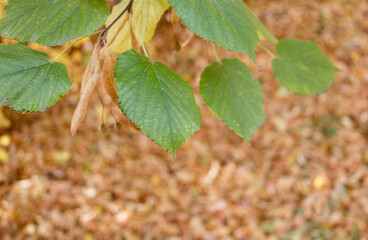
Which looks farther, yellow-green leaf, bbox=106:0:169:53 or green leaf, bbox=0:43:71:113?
yellow-green leaf, bbox=106:0:169:53

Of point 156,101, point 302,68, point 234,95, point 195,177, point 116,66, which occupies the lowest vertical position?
point 195,177

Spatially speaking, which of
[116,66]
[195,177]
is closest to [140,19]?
[116,66]

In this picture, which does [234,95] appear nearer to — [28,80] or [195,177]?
[28,80]

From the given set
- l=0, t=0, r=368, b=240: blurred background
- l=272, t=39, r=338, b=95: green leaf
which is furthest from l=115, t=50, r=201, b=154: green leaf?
l=0, t=0, r=368, b=240: blurred background

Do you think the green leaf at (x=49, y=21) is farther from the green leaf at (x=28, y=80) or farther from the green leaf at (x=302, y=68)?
the green leaf at (x=302, y=68)

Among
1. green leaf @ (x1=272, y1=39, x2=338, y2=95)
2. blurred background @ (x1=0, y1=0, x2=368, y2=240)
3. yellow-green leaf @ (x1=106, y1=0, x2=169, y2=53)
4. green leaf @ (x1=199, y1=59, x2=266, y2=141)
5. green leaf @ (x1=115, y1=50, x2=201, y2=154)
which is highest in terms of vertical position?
yellow-green leaf @ (x1=106, y1=0, x2=169, y2=53)

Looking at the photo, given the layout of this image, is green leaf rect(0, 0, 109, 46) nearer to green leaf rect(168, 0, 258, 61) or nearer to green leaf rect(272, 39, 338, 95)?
green leaf rect(168, 0, 258, 61)
